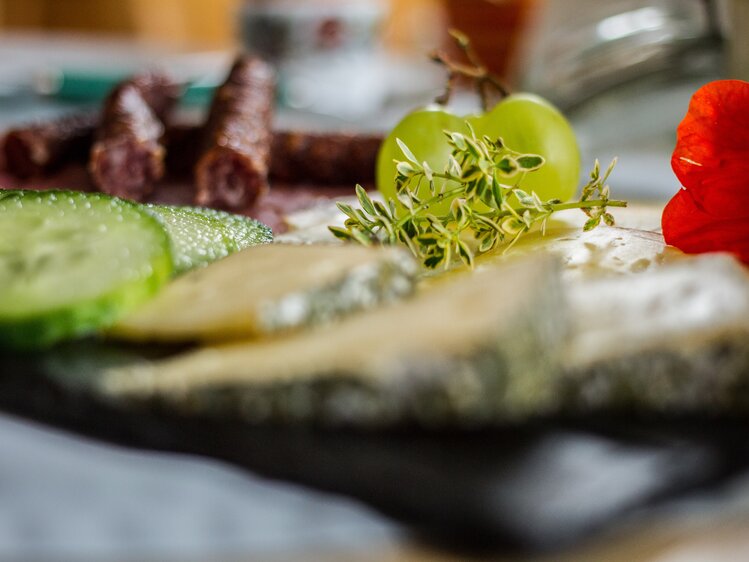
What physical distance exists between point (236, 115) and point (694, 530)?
0.94 m

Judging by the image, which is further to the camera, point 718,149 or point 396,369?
point 718,149

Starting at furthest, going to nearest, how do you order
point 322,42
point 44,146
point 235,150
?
point 322,42
point 44,146
point 235,150

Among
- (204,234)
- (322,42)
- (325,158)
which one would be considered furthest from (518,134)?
(322,42)

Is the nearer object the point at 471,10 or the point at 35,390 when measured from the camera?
the point at 35,390

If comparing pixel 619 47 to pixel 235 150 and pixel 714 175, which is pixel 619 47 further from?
pixel 714 175

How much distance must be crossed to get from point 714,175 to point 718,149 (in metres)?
0.03

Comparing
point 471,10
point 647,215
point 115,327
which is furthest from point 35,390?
point 471,10

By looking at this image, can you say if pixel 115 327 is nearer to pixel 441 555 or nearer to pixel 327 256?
pixel 327 256

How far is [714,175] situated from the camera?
849 mm

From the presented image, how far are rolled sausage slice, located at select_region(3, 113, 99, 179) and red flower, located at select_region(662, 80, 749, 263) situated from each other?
93 centimetres

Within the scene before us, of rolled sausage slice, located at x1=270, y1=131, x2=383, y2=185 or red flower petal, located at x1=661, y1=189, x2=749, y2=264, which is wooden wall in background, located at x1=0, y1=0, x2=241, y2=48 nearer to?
rolled sausage slice, located at x1=270, y1=131, x2=383, y2=185

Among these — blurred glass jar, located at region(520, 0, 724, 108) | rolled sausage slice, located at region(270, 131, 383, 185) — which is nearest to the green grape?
rolled sausage slice, located at region(270, 131, 383, 185)

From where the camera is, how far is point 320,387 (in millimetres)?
521

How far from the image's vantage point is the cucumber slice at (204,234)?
31.3 inches
